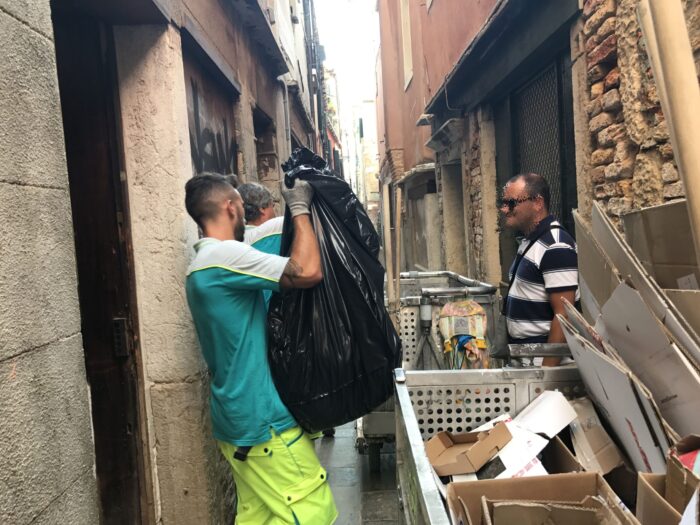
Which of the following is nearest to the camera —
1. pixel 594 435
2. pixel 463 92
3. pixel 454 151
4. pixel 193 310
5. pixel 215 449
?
pixel 594 435

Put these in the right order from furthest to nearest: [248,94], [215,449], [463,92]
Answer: [463,92], [248,94], [215,449]

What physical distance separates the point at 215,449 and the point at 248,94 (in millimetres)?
3622

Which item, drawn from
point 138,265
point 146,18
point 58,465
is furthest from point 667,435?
point 146,18

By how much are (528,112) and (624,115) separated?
8.46 feet

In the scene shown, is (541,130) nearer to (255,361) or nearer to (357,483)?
(357,483)

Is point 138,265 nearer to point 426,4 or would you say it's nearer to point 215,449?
point 215,449

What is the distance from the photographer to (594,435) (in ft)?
5.19

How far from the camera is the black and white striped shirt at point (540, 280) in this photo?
2762mm

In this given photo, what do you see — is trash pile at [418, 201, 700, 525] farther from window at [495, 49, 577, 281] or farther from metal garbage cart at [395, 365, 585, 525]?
window at [495, 49, 577, 281]

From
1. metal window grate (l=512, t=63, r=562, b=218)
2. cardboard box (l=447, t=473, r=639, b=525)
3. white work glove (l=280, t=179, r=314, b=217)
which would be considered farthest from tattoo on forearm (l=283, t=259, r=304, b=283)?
metal window grate (l=512, t=63, r=562, b=218)

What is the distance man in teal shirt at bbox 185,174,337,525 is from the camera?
7.00 ft

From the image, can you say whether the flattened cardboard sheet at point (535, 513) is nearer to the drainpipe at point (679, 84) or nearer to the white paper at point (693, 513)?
the white paper at point (693, 513)

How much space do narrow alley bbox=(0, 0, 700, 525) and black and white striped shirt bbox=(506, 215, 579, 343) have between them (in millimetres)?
14

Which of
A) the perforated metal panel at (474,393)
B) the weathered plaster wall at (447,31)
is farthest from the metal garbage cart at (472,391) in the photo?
the weathered plaster wall at (447,31)
